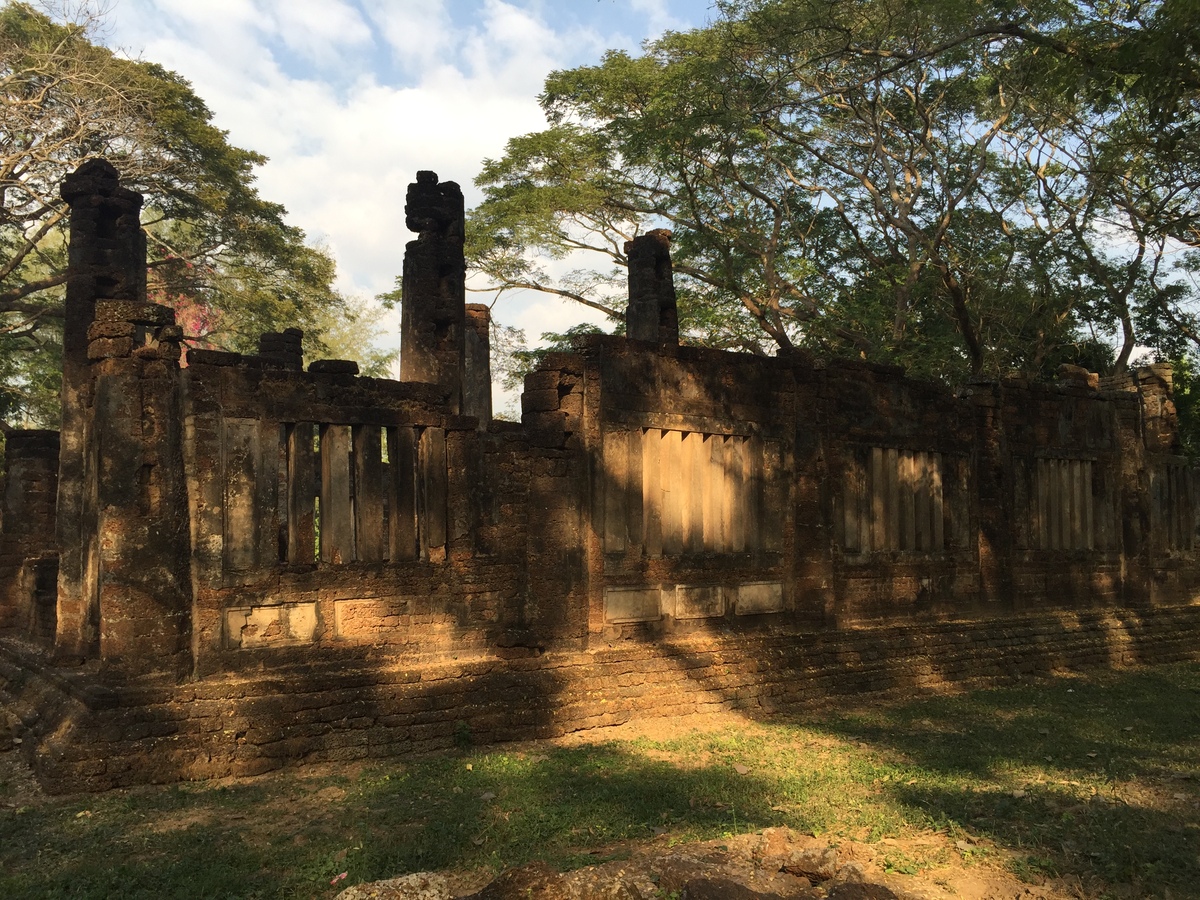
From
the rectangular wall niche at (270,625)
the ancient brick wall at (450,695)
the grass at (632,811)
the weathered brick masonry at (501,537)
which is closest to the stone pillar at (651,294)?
the weathered brick masonry at (501,537)

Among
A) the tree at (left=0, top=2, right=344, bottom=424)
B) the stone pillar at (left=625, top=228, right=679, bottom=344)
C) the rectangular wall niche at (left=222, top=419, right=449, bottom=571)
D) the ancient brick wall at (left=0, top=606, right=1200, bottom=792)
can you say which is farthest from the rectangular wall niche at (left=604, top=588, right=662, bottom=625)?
the tree at (left=0, top=2, right=344, bottom=424)

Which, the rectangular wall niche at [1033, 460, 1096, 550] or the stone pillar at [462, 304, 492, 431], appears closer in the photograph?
the rectangular wall niche at [1033, 460, 1096, 550]

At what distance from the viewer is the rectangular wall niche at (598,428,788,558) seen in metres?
9.73

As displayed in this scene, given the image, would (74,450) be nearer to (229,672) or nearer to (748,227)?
(229,672)

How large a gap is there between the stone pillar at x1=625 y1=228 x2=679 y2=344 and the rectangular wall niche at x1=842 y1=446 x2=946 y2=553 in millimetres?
2711

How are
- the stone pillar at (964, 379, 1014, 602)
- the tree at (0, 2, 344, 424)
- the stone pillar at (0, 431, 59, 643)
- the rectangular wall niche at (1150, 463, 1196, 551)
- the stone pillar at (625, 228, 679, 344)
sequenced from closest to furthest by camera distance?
the stone pillar at (0, 431, 59, 643), the stone pillar at (625, 228, 679, 344), the stone pillar at (964, 379, 1014, 602), the rectangular wall niche at (1150, 463, 1196, 551), the tree at (0, 2, 344, 424)

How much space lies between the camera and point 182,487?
7691 mm

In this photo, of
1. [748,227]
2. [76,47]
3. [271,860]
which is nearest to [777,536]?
[271,860]

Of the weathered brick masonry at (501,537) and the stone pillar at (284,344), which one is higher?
the stone pillar at (284,344)

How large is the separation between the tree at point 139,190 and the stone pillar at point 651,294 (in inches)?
437

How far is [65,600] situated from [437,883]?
5.72 meters

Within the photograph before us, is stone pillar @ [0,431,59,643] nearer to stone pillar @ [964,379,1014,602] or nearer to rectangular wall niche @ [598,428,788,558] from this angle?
rectangular wall niche @ [598,428,788,558]

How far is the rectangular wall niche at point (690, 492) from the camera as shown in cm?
973

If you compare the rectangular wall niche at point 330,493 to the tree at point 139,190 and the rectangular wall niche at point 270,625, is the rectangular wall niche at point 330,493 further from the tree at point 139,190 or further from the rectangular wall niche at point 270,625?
the tree at point 139,190
